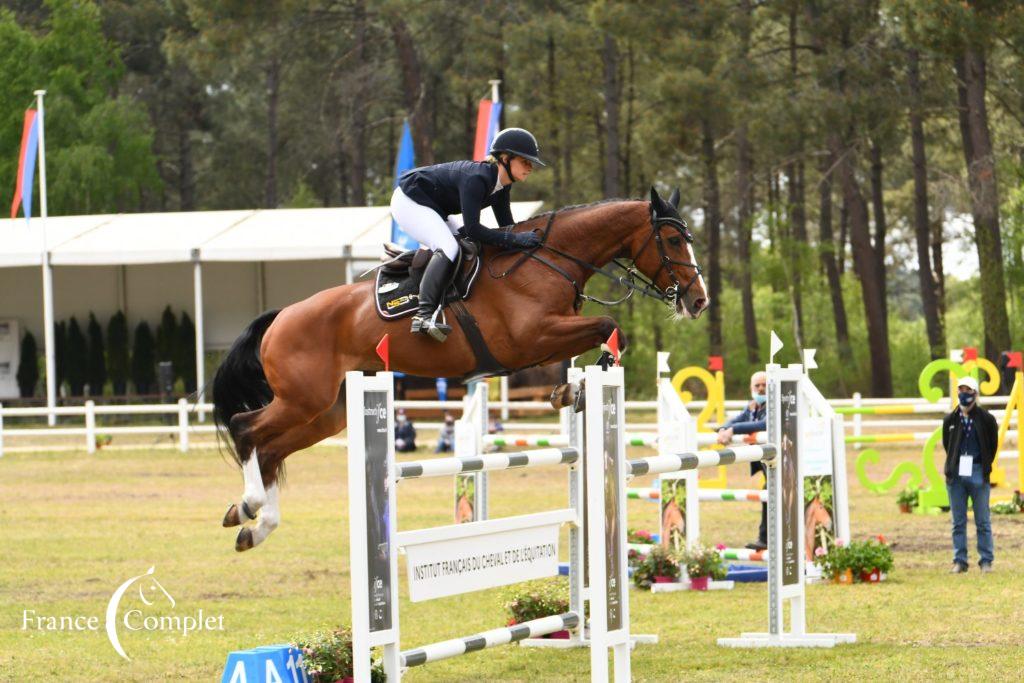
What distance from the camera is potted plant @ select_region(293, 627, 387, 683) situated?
5723mm

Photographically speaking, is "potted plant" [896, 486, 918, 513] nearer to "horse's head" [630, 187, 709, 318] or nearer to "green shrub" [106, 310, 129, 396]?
"horse's head" [630, 187, 709, 318]

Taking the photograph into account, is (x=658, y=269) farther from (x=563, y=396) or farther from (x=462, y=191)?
(x=462, y=191)

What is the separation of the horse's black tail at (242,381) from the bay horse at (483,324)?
0.42ft

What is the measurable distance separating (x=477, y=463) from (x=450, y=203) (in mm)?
1725

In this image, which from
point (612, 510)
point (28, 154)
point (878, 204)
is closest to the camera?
point (612, 510)

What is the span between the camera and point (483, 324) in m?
6.83

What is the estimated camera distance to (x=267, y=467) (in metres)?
6.91

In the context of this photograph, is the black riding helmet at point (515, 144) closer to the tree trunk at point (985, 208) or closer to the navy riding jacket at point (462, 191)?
the navy riding jacket at point (462, 191)

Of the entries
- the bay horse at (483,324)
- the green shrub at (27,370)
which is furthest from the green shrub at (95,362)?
the bay horse at (483,324)

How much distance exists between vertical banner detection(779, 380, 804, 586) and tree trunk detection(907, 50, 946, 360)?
21.5 meters

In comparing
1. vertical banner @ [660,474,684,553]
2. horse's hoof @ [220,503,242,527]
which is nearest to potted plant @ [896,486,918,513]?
vertical banner @ [660,474,684,553]

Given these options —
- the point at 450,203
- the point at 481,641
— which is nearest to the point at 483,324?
the point at 450,203

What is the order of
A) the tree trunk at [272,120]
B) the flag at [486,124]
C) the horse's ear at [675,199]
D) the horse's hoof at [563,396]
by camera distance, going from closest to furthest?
the horse's hoof at [563,396], the horse's ear at [675,199], the flag at [486,124], the tree trunk at [272,120]

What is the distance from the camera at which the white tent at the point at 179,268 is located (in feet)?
86.5
